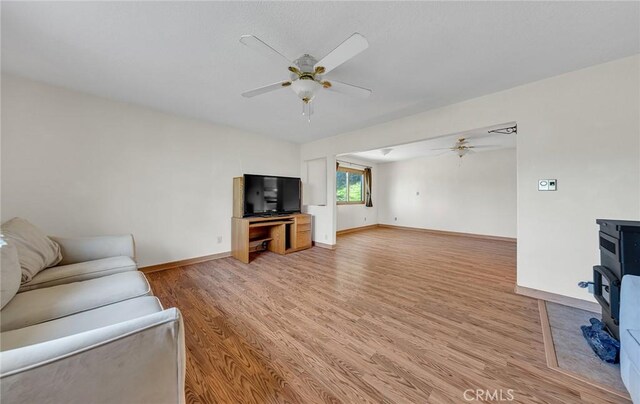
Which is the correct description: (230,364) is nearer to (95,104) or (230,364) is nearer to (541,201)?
(541,201)

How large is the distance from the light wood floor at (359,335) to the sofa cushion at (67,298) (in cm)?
58

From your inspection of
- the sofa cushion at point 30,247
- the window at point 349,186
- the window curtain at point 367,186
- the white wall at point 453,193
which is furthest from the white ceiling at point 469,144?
the sofa cushion at point 30,247

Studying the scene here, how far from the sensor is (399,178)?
728 centimetres

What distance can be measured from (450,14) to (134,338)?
7.90 feet

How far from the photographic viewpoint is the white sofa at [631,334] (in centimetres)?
107

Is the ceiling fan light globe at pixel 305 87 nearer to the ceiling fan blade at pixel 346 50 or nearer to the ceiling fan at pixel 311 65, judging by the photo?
the ceiling fan at pixel 311 65

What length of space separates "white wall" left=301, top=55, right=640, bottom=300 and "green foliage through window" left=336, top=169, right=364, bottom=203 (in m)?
4.12

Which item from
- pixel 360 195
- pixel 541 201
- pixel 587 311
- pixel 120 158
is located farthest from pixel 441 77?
pixel 360 195

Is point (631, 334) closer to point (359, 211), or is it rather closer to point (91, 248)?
point (91, 248)

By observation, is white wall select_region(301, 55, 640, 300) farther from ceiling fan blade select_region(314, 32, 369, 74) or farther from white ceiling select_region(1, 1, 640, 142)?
ceiling fan blade select_region(314, 32, 369, 74)

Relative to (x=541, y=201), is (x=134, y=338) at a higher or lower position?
lower

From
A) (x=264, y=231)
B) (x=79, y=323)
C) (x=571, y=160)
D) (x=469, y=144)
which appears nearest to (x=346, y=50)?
(x=79, y=323)

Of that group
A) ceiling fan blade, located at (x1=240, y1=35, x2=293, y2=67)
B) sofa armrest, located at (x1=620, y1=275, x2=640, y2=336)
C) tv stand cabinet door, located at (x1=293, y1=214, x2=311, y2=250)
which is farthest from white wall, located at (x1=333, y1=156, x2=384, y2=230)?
sofa armrest, located at (x1=620, y1=275, x2=640, y2=336)

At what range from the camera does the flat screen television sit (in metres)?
3.85
